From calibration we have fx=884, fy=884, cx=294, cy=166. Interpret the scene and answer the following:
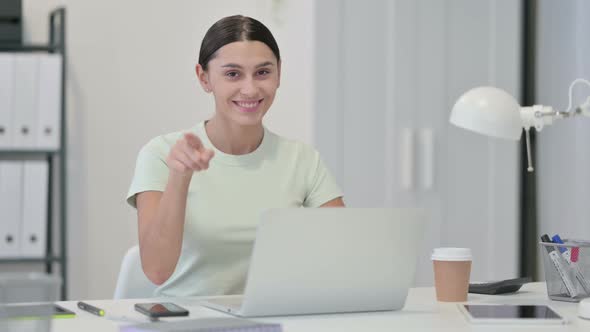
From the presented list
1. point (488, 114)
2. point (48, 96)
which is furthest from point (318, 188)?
point (48, 96)

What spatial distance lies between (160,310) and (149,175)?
1.68ft

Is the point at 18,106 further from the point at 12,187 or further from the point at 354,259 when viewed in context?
the point at 354,259

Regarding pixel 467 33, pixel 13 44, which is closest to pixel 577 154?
pixel 467 33

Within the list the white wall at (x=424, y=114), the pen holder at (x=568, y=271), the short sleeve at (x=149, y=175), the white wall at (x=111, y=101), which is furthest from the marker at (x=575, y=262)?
the white wall at (x=111, y=101)

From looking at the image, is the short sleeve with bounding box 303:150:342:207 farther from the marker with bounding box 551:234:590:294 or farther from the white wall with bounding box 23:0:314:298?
the white wall with bounding box 23:0:314:298

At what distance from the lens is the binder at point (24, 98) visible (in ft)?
9.89

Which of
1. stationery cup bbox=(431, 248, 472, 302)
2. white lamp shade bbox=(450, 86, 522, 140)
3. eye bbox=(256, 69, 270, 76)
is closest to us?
white lamp shade bbox=(450, 86, 522, 140)

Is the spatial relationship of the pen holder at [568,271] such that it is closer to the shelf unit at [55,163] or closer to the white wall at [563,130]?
the white wall at [563,130]

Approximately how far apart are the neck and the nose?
0.32 feet

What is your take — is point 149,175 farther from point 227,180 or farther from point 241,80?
point 241,80

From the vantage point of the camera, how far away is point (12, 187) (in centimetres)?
302

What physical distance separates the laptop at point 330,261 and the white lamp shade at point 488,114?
0.21 meters

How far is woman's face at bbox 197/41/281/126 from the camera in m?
2.00

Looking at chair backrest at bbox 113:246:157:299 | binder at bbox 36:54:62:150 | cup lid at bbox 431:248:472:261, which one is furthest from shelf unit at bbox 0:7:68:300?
cup lid at bbox 431:248:472:261
